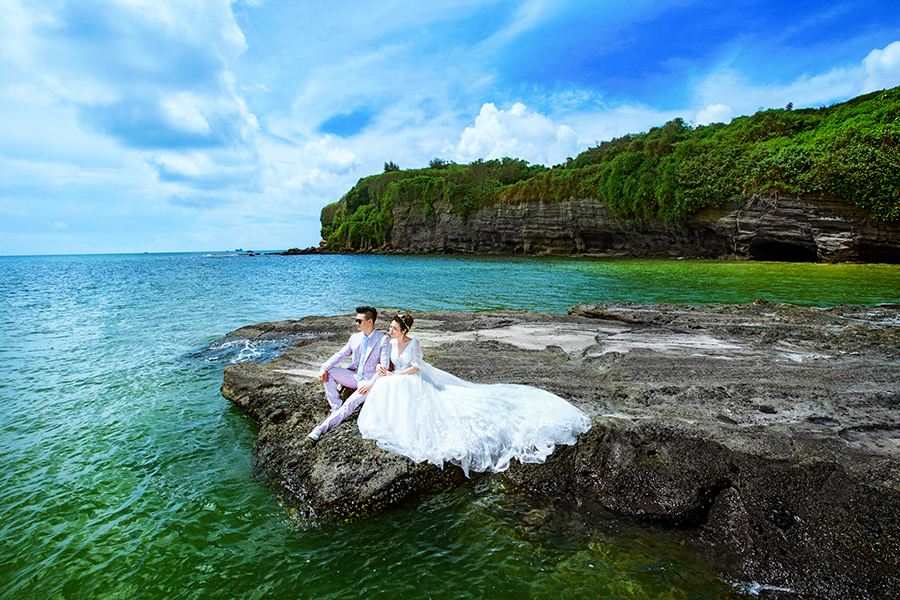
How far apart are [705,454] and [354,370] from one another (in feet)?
15.3

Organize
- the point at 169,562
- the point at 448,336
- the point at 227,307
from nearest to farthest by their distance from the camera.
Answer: the point at 169,562 → the point at 448,336 → the point at 227,307

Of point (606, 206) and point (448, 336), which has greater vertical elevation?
point (606, 206)

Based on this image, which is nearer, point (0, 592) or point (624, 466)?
point (0, 592)

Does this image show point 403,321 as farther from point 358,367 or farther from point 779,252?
point 779,252

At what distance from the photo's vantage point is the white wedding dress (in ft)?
16.7

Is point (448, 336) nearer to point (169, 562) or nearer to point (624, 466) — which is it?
point (624, 466)

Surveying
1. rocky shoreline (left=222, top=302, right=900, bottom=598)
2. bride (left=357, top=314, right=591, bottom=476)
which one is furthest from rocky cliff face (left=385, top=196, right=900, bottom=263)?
bride (left=357, top=314, right=591, bottom=476)

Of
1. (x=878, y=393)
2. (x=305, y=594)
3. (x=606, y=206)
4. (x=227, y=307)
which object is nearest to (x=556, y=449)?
(x=305, y=594)

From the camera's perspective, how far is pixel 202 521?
4.80 metres

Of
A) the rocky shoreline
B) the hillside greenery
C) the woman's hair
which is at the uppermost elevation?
the hillside greenery

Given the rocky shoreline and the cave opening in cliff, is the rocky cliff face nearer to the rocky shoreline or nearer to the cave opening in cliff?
the cave opening in cliff

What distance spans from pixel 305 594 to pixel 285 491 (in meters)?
1.59

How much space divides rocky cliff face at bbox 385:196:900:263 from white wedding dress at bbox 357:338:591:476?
129 ft

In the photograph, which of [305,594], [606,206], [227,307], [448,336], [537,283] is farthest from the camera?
[606,206]
